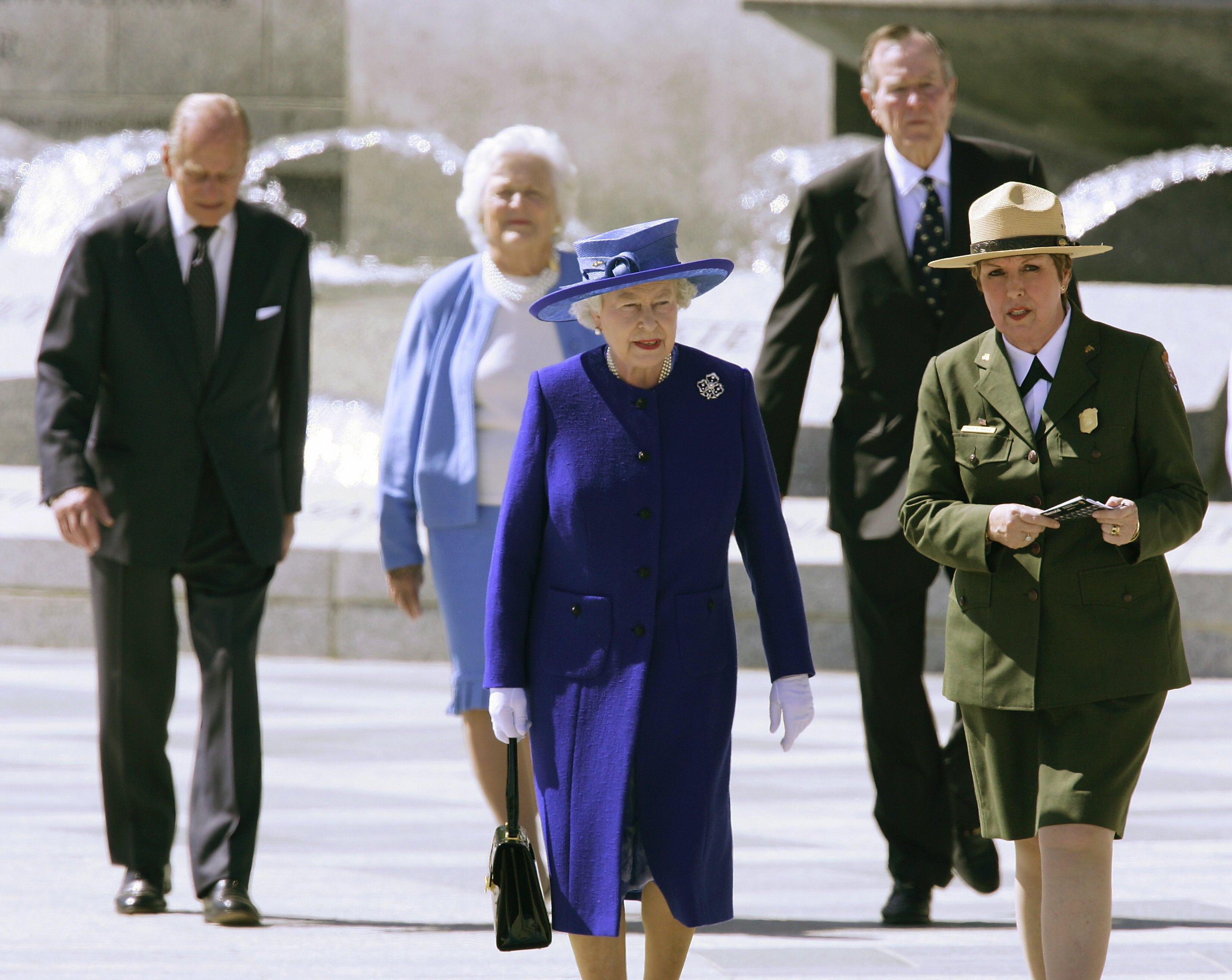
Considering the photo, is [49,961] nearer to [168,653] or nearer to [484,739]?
[168,653]

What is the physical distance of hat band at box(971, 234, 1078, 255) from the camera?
3.96 m

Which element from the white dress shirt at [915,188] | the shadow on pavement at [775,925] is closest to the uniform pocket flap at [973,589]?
the shadow on pavement at [775,925]

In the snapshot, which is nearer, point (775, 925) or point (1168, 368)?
point (1168, 368)

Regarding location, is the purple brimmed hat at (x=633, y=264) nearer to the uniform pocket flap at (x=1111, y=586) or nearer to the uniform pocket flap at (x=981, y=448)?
the uniform pocket flap at (x=981, y=448)

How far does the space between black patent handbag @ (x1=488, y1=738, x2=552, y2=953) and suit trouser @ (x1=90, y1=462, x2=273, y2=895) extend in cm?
151

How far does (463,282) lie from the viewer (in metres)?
5.53

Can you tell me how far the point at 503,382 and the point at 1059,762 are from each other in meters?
2.09

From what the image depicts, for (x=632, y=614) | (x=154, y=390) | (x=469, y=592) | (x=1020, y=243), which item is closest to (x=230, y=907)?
(x=469, y=592)

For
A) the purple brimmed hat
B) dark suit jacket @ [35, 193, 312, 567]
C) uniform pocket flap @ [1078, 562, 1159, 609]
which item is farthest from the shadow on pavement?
the purple brimmed hat

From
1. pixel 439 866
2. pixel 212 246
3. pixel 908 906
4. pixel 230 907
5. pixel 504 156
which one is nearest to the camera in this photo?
pixel 230 907

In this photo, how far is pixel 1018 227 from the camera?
3.96m

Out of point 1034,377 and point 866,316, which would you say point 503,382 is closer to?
point 866,316

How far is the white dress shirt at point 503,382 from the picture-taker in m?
5.38

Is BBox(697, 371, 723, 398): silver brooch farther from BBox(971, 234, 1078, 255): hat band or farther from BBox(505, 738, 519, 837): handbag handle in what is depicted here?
BBox(505, 738, 519, 837): handbag handle
